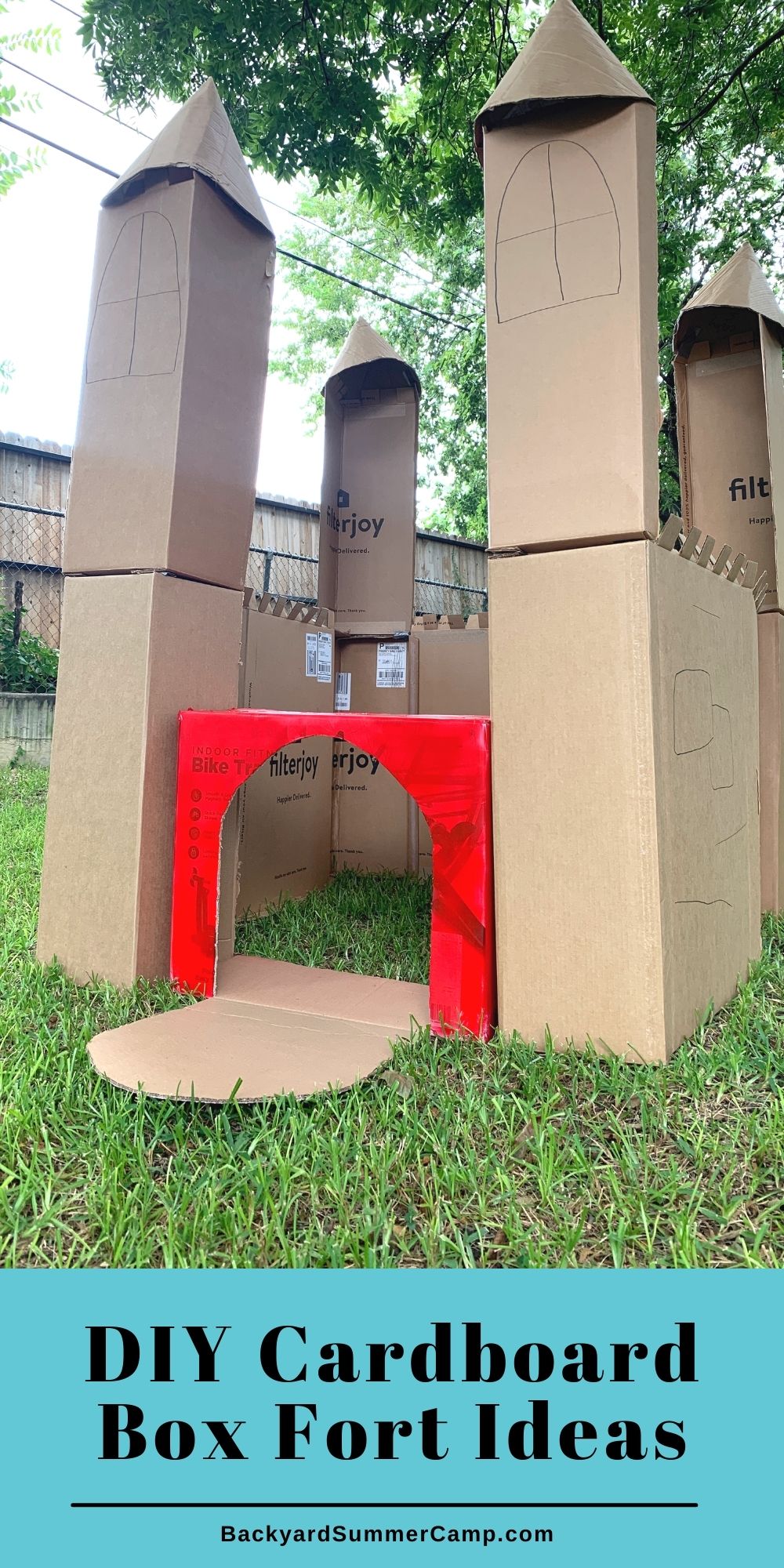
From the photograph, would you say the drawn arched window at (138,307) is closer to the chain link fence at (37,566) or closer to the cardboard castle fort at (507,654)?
the cardboard castle fort at (507,654)

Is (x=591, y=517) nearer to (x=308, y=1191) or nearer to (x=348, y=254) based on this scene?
(x=308, y=1191)

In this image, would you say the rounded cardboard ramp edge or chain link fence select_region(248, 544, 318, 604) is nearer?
the rounded cardboard ramp edge

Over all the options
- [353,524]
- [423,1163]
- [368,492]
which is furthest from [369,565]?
[423,1163]

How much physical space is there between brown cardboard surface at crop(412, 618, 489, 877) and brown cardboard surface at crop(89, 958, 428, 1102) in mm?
1323

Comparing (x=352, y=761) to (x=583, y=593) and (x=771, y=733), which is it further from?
(x=583, y=593)

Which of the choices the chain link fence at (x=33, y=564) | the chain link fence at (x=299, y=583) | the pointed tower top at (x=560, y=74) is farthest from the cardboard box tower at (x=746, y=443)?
the chain link fence at (x=33, y=564)

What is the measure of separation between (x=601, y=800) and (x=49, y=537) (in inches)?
240

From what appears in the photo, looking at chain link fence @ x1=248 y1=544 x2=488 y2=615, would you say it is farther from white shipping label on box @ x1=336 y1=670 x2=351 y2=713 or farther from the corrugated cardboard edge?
the corrugated cardboard edge

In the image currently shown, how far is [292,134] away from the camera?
3.22 metres

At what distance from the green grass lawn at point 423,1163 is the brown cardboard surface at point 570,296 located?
0.94m

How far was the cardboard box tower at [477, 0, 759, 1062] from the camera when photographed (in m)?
1.42

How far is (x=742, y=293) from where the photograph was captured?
7.97ft
